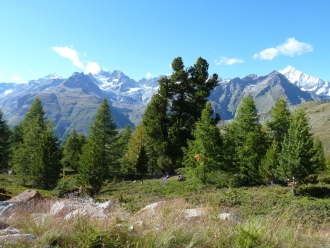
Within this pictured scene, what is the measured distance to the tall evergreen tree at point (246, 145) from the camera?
2950 centimetres

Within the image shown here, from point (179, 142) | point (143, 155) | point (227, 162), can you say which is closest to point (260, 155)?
point (227, 162)

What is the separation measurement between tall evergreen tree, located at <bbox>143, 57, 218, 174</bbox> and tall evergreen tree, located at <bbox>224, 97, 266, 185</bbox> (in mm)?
6014

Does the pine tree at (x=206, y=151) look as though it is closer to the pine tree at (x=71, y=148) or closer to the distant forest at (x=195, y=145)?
the distant forest at (x=195, y=145)

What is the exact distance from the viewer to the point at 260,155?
30203 mm

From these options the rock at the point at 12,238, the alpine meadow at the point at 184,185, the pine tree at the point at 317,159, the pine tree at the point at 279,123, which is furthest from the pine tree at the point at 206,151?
the rock at the point at 12,238

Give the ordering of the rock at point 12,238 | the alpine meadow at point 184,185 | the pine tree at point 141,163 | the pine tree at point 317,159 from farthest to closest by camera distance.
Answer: the pine tree at point 141,163 → the pine tree at point 317,159 → the alpine meadow at point 184,185 → the rock at point 12,238

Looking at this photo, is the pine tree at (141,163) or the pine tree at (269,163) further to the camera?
the pine tree at (141,163)

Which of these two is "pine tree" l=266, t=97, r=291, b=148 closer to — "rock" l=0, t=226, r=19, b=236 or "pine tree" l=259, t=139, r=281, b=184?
"pine tree" l=259, t=139, r=281, b=184

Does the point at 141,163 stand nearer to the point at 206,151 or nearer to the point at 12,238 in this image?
the point at 206,151

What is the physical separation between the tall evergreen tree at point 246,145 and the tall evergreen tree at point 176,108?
6014mm

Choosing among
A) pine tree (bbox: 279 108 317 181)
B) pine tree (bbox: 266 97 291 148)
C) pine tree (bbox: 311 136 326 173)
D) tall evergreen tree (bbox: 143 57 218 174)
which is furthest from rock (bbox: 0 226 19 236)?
pine tree (bbox: 266 97 291 148)

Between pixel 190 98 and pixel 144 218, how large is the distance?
105 ft

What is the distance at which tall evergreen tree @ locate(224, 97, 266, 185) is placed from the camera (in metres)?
29.5

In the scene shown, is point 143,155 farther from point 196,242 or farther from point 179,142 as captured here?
point 196,242
